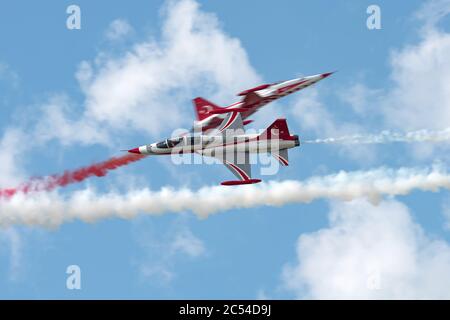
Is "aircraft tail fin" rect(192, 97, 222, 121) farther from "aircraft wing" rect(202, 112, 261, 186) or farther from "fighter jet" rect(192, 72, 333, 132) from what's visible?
"aircraft wing" rect(202, 112, 261, 186)

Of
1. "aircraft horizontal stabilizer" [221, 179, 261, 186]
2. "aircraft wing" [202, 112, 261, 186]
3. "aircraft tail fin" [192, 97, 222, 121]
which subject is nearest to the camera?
"aircraft horizontal stabilizer" [221, 179, 261, 186]

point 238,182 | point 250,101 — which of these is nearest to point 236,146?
point 238,182

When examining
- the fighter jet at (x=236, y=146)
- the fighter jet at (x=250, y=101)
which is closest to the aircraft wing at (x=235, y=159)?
the fighter jet at (x=236, y=146)

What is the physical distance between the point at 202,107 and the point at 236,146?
6954 millimetres

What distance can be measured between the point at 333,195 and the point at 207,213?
32.5ft

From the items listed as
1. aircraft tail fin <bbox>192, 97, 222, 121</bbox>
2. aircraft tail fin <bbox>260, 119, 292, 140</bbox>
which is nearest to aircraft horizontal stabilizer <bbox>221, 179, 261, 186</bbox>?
aircraft tail fin <bbox>260, 119, 292, 140</bbox>

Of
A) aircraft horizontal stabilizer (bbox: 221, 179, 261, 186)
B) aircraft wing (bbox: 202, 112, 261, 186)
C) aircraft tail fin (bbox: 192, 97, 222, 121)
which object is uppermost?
aircraft tail fin (bbox: 192, 97, 222, 121)

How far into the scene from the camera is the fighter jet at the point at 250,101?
7425 cm

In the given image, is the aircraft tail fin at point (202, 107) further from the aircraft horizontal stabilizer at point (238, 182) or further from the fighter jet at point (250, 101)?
the aircraft horizontal stabilizer at point (238, 182)

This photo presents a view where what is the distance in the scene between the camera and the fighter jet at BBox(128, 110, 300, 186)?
70156 mm

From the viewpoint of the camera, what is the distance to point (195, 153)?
71.5m

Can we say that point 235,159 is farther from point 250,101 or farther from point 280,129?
point 250,101

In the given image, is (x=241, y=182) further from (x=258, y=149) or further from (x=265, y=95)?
(x=265, y=95)
